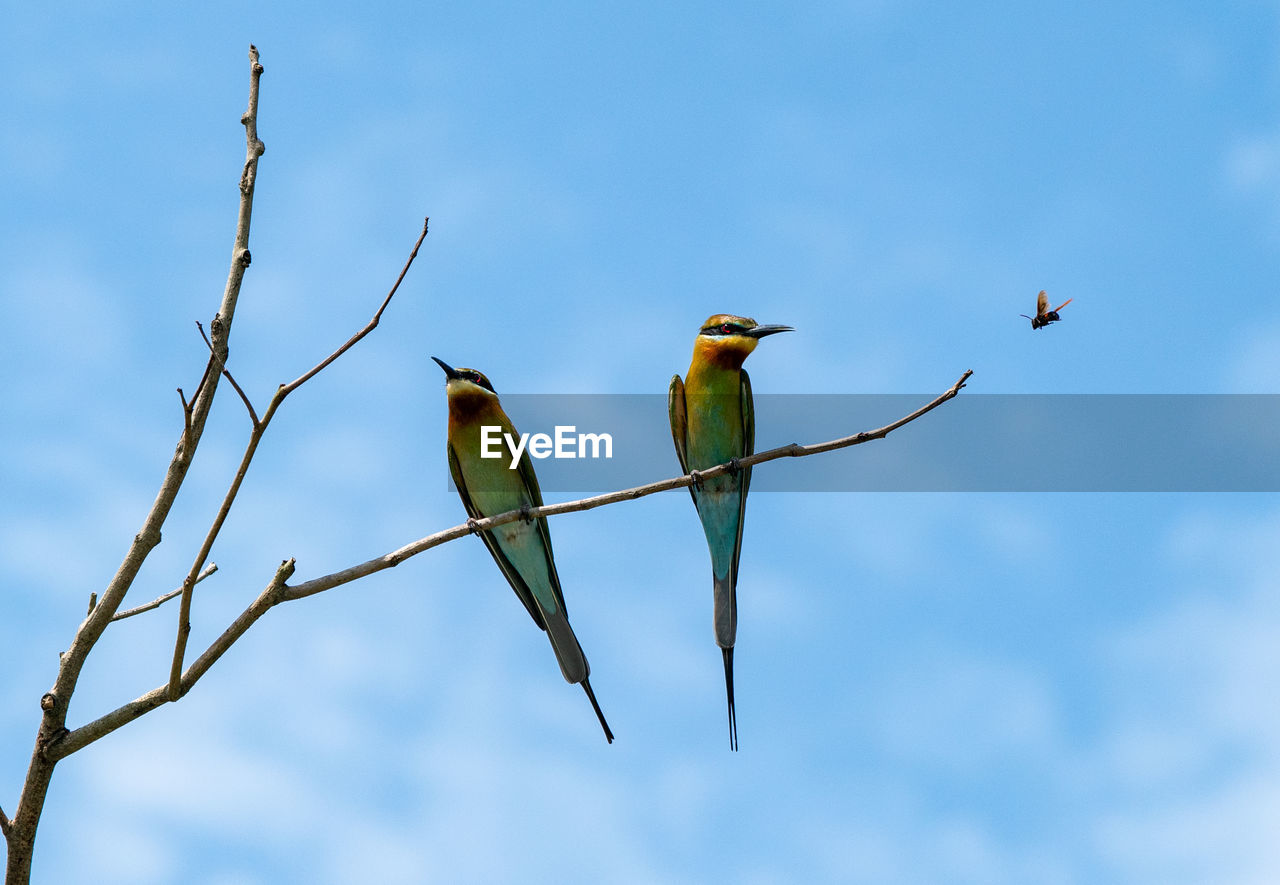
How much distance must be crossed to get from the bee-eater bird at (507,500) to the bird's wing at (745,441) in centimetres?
86

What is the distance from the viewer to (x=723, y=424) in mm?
5469

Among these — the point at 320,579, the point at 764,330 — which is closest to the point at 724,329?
the point at 764,330

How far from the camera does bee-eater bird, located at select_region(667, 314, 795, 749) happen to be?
17.7 ft

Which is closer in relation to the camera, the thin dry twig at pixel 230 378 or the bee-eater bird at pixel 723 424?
the thin dry twig at pixel 230 378

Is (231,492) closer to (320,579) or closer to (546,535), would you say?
(320,579)

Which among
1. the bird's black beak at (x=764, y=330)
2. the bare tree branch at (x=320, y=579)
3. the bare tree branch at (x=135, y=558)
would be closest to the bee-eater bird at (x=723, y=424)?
the bird's black beak at (x=764, y=330)

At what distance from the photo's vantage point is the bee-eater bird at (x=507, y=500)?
199 inches

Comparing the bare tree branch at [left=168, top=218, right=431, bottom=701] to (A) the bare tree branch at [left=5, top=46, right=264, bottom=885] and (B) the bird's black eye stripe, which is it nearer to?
(A) the bare tree branch at [left=5, top=46, right=264, bottom=885]

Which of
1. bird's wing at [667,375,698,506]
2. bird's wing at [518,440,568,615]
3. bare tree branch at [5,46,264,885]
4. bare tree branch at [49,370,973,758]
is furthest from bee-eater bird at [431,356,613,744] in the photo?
bare tree branch at [5,46,264,885]

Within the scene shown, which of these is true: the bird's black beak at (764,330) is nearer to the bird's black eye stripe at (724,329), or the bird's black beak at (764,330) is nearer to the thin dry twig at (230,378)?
the bird's black eye stripe at (724,329)

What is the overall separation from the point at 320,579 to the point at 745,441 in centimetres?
266

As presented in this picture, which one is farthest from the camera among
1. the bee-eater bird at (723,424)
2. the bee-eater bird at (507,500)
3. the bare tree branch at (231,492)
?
the bee-eater bird at (723,424)

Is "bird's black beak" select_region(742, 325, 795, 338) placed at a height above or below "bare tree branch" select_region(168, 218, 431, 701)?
above

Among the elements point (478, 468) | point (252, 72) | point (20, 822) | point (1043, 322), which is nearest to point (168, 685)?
point (20, 822)
